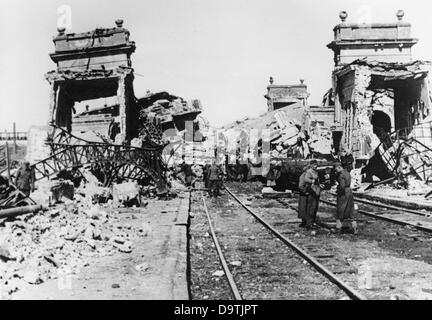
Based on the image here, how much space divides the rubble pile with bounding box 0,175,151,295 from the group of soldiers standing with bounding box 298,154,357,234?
3502mm

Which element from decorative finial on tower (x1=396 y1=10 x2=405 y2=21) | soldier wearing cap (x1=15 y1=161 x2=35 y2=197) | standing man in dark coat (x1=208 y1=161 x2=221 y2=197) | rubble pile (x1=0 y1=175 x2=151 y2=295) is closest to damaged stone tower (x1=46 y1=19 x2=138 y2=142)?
standing man in dark coat (x1=208 y1=161 x2=221 y2=197)

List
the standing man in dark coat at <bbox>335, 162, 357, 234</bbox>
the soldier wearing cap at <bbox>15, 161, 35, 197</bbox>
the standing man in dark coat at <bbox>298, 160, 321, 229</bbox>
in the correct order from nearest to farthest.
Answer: the standing man in dark coat at <bbox>335, 162, 357, 234</bbox>
the standing man in dark coat at <bbox>298, 160, 321, 229</bbox>
the soldier wearing cap at <bbox>15, 161, 35, 197</bbox>

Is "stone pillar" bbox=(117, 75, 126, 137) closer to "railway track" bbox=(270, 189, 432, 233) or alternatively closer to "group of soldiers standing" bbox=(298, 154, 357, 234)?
"railway track" bbox=(270, 189, 432, 233)

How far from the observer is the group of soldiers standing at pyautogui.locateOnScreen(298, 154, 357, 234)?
8664mm

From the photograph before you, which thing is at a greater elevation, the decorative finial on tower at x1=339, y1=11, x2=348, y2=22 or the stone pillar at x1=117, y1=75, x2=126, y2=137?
the decorative finial on tower at x1=339, y1=11, x2=348, y2=22

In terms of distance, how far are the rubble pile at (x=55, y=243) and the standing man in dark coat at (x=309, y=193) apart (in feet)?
11.4

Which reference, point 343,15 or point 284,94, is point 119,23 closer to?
point 343,15

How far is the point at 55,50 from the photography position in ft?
87.6

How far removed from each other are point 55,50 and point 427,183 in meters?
22.1

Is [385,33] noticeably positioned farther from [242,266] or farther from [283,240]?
[242,266]

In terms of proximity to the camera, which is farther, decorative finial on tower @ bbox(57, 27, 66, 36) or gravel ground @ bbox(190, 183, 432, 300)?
decorative finial on tower @ bbox(57, 27, 66, 36)

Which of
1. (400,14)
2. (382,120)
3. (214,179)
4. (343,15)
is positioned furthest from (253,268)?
(400,14)

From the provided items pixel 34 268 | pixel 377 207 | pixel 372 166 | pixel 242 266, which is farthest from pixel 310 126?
pixel 34 268
